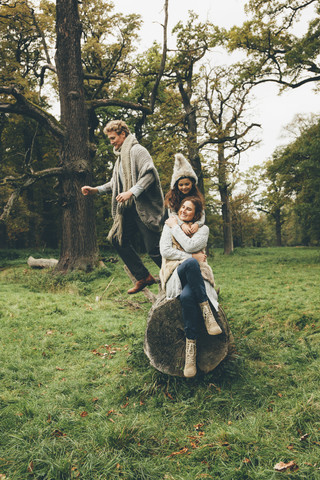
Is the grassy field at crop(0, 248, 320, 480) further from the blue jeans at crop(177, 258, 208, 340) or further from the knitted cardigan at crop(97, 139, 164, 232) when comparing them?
the knitted cardigan at crop(97, 139, 164, 232)

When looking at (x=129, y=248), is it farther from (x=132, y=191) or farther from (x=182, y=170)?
(x=182, y=170)

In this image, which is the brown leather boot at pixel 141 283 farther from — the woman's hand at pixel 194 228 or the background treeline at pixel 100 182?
the background treeline at pixel 100 182

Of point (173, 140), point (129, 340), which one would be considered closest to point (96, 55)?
point (173, 140)

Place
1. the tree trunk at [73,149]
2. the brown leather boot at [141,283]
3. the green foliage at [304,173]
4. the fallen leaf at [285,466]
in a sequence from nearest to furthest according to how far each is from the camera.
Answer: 1. the fallen leaf at [285,466]
2. the brown leather boot at [141,283]
3. the tree trunk at [73,149]
4. the green foliage at [304,173]

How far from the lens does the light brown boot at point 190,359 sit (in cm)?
361

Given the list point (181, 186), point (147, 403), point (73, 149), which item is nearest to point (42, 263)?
point (73, 149)

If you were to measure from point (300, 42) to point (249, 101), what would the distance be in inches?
272

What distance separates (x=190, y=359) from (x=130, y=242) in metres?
2.02

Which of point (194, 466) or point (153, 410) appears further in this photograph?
point (153, 410)

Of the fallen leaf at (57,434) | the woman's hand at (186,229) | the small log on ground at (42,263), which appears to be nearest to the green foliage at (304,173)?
the small log on ground at (42,263)

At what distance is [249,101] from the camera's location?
20.3 meters

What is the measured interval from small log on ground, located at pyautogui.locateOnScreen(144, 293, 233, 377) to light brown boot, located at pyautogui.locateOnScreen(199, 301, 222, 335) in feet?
0.78

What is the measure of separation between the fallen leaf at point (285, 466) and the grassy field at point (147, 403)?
37 millimetres

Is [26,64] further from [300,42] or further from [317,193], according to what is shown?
[317,193]
